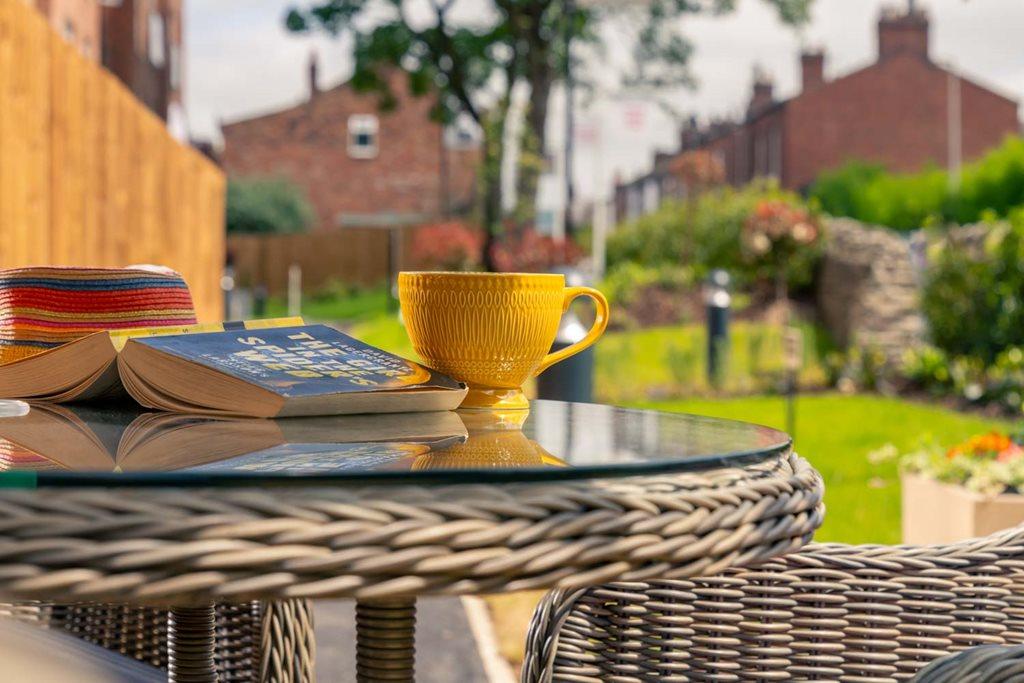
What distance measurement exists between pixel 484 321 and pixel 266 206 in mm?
40107

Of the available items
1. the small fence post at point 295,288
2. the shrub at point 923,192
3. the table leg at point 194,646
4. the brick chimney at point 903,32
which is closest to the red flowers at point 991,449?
the table leg at point 194,646

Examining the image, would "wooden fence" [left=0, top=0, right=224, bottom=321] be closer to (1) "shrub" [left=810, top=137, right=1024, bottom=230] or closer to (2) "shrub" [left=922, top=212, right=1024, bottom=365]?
(2) "shrub" [left=922, top=212, right=1024, bottom=365]

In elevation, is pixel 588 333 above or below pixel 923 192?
below

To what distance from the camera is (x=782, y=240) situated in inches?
587

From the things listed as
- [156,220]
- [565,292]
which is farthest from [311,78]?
[565,292]

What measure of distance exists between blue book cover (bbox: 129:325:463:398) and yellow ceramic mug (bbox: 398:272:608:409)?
33 millimetres

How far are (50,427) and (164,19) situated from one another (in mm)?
29678

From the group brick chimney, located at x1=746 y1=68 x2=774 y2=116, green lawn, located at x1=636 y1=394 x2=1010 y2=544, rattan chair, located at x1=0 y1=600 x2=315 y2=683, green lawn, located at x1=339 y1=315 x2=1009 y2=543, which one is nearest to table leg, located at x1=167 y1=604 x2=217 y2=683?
rattan chair, located at x1=0 y1=600 x2=315 y2=683

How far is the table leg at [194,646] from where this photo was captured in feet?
5.59

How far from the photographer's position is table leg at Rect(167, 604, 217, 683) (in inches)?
67.1

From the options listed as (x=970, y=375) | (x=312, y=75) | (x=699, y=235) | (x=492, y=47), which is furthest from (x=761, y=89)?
(x=970, y=375)

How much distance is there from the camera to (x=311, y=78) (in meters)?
43.9

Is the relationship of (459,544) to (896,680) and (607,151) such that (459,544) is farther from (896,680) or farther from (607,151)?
(607,151)

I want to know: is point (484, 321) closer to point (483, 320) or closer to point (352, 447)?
point (483, 320)
